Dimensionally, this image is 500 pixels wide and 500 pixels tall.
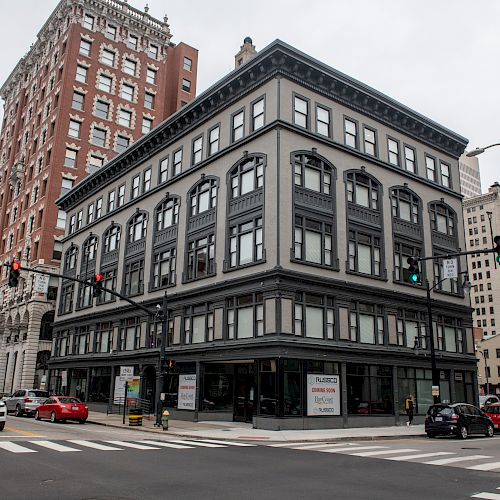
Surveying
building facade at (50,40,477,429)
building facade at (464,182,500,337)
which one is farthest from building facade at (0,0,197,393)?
building facade at (464,182,500,337)

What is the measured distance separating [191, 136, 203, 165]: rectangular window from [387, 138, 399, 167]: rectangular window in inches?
503

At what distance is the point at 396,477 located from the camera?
12.0 meters

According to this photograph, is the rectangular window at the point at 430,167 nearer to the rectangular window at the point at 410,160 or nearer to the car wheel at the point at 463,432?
the rectangular window at the point at 410,160

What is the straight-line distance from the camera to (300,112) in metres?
32.0

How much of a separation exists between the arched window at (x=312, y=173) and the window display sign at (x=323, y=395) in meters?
10.7

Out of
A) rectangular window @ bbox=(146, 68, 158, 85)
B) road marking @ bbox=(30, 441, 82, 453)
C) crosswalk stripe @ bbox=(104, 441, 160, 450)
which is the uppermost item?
rectangular window @ bbox=(146, 68, 158, 85)

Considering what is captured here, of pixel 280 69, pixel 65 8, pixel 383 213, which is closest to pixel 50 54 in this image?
pixel 65 8

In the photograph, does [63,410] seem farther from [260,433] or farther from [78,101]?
[78,101]

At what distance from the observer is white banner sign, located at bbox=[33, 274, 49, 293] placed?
174 feet

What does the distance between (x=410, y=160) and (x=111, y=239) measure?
25221 millimetres

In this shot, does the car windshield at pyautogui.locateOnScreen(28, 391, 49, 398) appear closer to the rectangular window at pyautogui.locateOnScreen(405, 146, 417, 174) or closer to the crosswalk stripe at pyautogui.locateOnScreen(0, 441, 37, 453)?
the crosswalk stripe at pyautogui.locateOnScreen(0, 441, 37, 453)

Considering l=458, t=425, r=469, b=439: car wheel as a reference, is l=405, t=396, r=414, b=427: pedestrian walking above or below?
above

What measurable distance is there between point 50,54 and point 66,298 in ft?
112

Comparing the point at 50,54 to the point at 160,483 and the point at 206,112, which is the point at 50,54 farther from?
the point at 160,483
